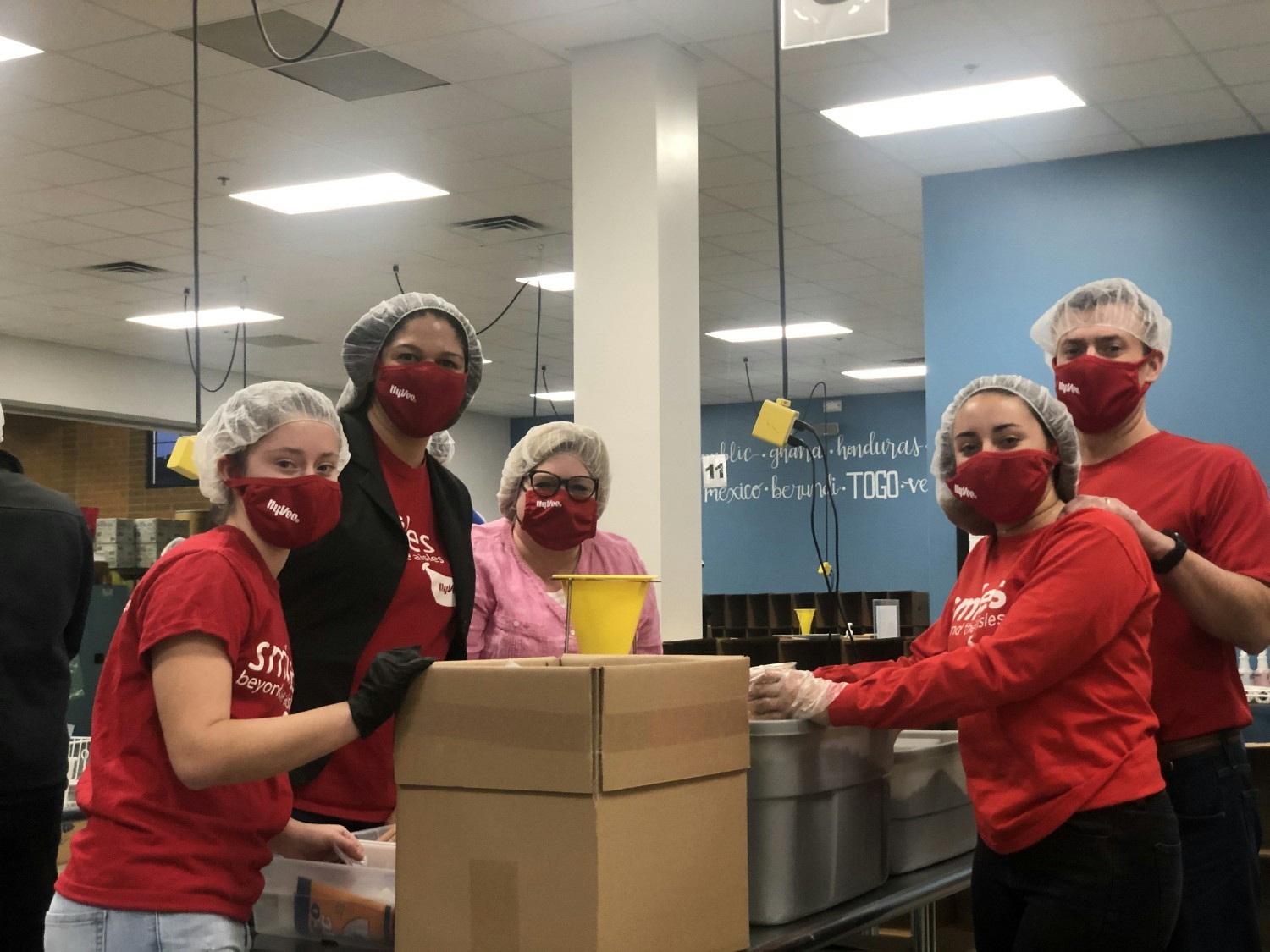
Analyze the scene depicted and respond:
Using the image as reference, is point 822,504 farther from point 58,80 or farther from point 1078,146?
point 58,80

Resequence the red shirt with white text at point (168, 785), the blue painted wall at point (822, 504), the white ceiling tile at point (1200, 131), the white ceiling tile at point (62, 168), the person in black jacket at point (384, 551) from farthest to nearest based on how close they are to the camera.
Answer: the blue painted wall at point (822, 504)
the white ceiling tile at point (62, 168)
the white ceiling tile at point (1200, 131)
the person in black jacket at point (384, 551)
the red shirt with white text at point (168, 785)

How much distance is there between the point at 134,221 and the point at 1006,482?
6877mm

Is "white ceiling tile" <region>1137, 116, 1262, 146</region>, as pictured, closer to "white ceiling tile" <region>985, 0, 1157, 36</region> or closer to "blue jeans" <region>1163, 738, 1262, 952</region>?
"white ceiling tile" <region>985, 0, 1157, 36</region>

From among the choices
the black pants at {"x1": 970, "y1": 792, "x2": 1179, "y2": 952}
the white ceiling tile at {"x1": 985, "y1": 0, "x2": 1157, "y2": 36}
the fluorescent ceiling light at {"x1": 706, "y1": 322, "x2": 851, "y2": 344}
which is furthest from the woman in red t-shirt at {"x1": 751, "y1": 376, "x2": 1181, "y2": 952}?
the fluorescent ceiling light at {"x1": 706, "y1": 322, "x2": 851, "y2": 344}

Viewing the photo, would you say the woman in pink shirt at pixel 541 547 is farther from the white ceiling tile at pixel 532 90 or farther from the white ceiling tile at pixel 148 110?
the white ceiling tile at pixel 148 110

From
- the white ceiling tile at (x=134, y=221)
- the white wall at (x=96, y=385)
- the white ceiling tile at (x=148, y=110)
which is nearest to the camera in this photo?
the white ceiling tile at (x=148, y=110)

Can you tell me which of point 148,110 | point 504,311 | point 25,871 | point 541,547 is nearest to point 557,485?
point 541,547

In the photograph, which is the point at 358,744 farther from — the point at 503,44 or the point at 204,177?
the point at 204,177

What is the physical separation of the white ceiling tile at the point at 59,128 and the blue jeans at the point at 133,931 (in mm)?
5245

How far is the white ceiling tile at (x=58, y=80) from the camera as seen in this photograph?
5.51 metres

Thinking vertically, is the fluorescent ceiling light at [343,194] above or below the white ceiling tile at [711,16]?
below

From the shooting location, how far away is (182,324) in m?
10.7

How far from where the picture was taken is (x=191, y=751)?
154 centimetres

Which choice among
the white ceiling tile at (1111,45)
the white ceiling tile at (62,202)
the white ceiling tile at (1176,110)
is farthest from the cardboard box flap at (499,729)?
the white ceiling tile at (62,202)
